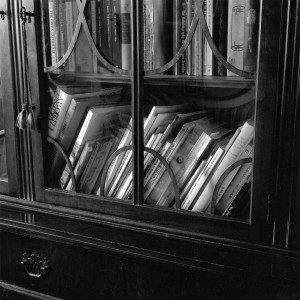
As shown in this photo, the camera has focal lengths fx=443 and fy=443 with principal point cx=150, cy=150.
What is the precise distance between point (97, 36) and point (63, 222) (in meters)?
0.42

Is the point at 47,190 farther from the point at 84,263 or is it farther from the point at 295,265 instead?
the point at 295,265

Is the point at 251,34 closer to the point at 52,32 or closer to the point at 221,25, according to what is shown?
the point at 221,25

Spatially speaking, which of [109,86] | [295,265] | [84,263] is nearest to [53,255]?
[84,263]

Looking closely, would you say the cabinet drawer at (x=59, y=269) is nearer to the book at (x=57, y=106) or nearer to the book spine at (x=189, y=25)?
the book at (x=57, y=106)

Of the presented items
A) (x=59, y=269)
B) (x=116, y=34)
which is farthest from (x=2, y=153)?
(x=116, y=34)

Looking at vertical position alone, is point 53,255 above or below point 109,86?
below

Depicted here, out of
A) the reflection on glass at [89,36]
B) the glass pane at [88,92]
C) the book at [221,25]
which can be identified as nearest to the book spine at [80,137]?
the glass pane at [88,92]

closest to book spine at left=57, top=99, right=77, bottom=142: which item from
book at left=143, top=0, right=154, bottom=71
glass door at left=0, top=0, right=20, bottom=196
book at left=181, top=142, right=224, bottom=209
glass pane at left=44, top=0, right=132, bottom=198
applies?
glass pane at left=44, top=0, right=132, bottom=198

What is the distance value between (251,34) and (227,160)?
235 millimetres

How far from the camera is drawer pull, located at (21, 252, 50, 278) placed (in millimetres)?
1060

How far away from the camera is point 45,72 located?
976mm

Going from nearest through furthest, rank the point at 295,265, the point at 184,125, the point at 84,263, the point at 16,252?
the point at 295,265 → the point at 184,125 → the point at 84,263 → the point at 16,252

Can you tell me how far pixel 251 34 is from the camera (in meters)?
0.77

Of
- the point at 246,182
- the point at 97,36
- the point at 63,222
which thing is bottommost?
the point at 63,222
